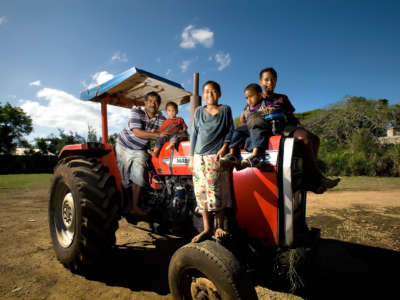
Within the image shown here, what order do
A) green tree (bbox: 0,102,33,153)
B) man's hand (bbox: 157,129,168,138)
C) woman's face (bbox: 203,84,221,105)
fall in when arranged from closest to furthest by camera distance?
1. woman's face (bbox: 203,84,221,105)
2. man's hand (bbox: 157,129,168,138)
3. green tree (bbox: 0,102,33,153)

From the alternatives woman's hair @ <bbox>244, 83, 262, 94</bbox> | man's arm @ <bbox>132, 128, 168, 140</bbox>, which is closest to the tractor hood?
man's arm @ <bbox>132, 128, 168, 140</bbox>

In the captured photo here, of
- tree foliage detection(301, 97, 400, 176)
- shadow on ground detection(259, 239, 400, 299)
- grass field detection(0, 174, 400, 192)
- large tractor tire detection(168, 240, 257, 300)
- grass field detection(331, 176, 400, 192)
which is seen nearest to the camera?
large tractor tire detection(168, 240, 257, 300)

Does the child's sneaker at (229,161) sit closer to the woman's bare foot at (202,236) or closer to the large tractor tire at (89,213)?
the woman's bare foot at (202,236)

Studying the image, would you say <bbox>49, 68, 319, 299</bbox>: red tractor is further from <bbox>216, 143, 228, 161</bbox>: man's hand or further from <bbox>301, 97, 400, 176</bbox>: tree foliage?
<bbox>301, 97, 400, 176</bbox>: tree foliage

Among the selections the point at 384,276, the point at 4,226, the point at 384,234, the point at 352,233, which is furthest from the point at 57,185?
the point at 384,234

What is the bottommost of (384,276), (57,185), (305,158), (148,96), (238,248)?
(384,276)

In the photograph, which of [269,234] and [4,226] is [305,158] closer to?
[269,234]

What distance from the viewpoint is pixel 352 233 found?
4145mm

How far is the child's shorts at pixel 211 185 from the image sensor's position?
183 cm

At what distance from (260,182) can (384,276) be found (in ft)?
7.19

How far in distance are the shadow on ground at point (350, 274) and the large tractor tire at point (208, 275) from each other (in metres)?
0.83

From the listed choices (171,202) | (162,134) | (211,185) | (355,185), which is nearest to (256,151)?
(211,185)

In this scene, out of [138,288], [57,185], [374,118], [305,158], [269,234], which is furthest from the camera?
[374,118]

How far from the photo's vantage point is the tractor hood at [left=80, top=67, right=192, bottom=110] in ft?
9.86
